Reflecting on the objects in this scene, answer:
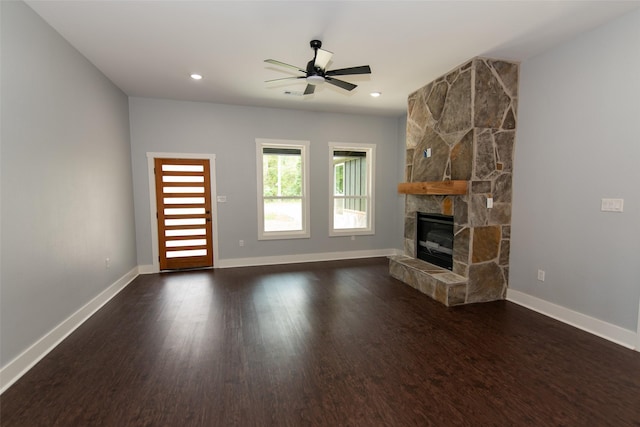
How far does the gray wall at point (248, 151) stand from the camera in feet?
16.2

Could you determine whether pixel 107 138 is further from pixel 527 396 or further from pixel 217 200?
pixel 527 396

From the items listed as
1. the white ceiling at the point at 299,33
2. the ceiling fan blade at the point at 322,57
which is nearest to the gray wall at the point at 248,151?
the white ceiling at the point at 299,33

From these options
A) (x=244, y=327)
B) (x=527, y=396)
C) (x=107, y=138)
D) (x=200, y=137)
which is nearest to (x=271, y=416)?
(x=244, y=327)

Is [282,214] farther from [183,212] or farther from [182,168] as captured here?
[182,168]

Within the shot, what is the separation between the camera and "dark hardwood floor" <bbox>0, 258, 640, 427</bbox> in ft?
5.93

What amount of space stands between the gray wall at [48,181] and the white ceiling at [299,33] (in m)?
0.33

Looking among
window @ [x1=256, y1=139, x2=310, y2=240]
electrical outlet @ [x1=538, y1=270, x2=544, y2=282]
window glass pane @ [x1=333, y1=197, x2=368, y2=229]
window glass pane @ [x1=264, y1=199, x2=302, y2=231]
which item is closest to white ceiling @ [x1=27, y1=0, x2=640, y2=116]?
window @ [x1=256, y1=139, x2=310, y2=240]

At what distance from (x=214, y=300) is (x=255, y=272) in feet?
4.31

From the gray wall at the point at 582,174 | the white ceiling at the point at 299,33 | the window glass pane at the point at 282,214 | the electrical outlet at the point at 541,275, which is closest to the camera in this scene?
the white ceiling at the point at 299,33

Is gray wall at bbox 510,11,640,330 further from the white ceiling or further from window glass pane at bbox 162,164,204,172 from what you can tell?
window glass pane at bbox 162,164,204,172

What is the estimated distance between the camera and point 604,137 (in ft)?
9.04

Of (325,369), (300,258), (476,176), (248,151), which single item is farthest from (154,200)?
(476,176)

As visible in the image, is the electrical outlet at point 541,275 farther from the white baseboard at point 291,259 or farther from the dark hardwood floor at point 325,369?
the white baseboard at point 291,259

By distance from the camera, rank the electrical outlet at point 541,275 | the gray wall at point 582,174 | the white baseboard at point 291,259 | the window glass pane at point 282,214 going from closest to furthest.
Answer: the gray wall at point 582,174, the electrical outlet at point 541,275, the white baseboard at point 291,259, the window glass pane at point 282,214
